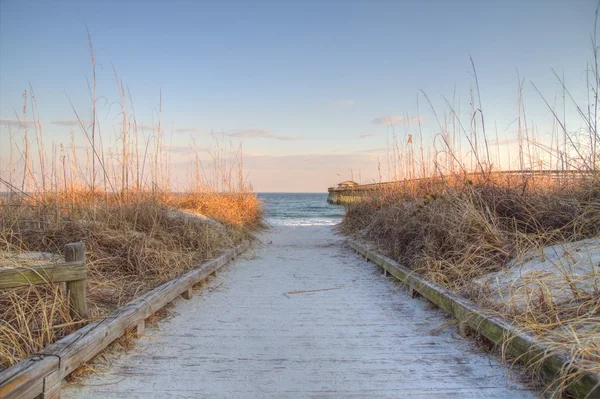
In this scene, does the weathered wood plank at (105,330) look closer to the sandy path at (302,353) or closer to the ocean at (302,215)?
the sandy path at (302,353)

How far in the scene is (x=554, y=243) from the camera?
335 centimetres

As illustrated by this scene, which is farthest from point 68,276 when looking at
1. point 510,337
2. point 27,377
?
point 510,337

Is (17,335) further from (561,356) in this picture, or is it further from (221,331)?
(561,356)

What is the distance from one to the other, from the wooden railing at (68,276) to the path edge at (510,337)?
243 centimetres

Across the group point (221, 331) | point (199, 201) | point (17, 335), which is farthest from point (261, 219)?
point (17, 335)

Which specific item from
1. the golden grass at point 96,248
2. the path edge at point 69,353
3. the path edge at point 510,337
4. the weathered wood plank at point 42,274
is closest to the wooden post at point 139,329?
the path edge at point 69,353

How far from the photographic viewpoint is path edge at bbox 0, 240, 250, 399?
62.2 inches

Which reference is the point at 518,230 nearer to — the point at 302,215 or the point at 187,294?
the point at 187,294

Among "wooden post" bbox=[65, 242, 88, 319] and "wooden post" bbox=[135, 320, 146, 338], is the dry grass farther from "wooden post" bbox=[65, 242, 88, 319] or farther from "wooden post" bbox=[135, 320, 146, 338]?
"wooden post" bbox=[65, 242, 88, 319]

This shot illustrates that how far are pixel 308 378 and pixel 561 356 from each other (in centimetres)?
123

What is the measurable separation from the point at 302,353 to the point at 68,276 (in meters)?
1.49

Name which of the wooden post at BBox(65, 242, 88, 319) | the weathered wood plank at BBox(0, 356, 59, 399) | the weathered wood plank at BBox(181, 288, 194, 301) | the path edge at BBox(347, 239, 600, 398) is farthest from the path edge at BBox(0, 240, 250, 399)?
the path edge at BBox(347, 239, 600, 398)

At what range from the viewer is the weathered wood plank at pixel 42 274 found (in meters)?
2.09

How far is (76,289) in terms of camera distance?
2.33m
